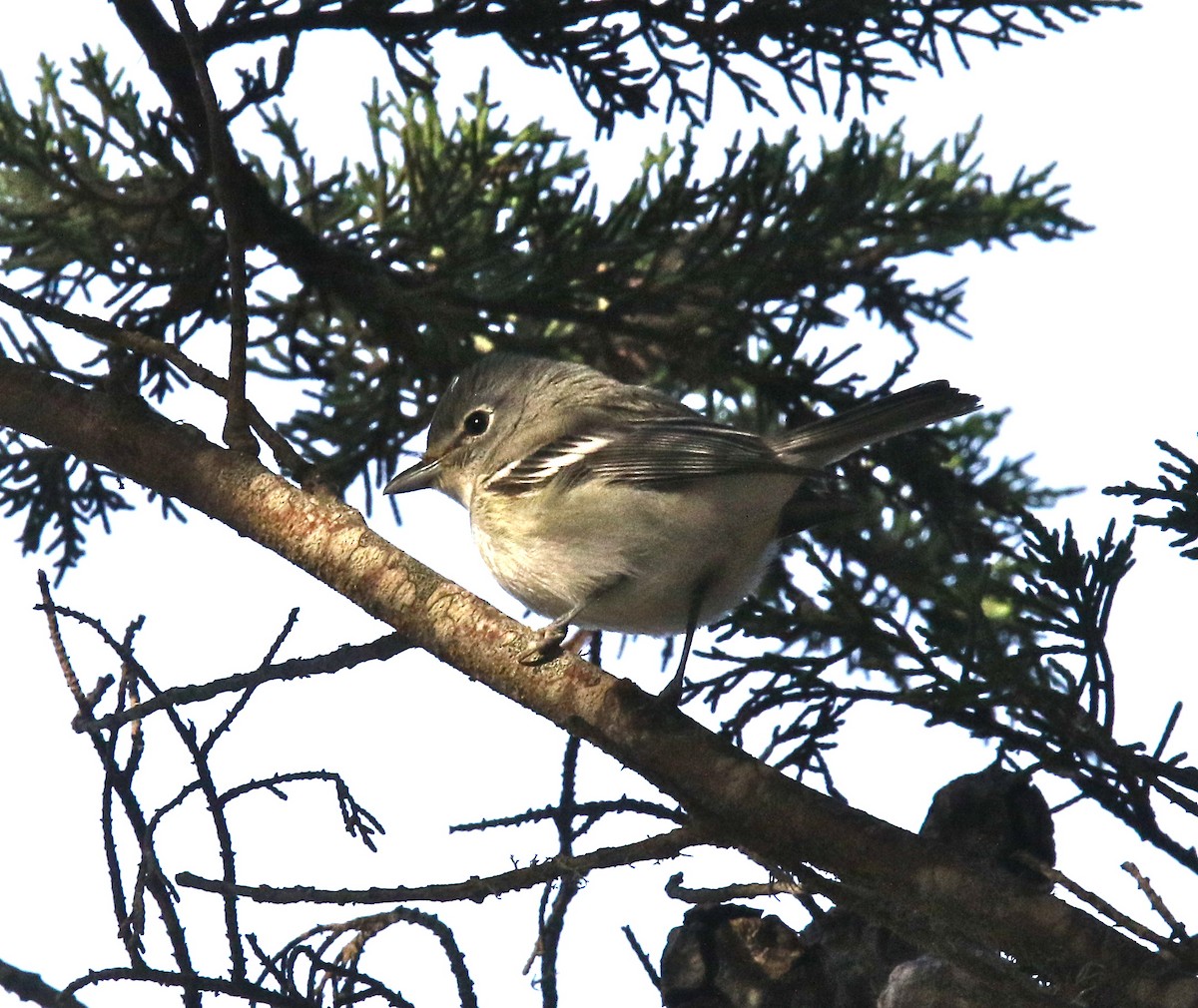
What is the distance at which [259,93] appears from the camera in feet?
11.4

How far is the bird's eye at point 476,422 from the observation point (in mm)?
4324

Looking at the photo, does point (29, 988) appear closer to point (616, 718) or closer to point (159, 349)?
point (616, 718)

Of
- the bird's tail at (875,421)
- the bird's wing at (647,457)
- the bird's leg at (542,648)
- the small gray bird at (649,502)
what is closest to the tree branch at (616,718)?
the bird's leg at (542,648)

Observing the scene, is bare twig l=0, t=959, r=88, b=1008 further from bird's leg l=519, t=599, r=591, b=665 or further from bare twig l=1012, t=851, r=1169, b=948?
bare twig l=1012, t=851, r=1169, b=948

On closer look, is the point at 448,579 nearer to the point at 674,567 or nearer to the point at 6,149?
the point at 674,567

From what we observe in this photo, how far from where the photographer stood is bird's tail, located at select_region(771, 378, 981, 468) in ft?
12.2

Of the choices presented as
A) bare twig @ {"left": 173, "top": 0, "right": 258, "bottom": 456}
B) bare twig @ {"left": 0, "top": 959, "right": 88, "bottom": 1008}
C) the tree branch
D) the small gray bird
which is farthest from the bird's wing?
bare twig @ {"left": 0, "top": 959, "right": 88, "bottom": 1008}

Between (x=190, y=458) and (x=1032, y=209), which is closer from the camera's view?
(x=190, y=458)

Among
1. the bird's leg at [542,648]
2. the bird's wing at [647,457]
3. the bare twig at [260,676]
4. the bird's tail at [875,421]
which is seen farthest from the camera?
the bird's wing at [647,457]

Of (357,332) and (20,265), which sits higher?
(20,265)

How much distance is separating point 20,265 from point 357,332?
3.12ft

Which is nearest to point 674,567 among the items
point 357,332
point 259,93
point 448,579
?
point 448,579

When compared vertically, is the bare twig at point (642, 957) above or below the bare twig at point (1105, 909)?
above

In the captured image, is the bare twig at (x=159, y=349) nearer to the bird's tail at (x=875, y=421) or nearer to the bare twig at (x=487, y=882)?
the bare twig at (x=487, y=882)
